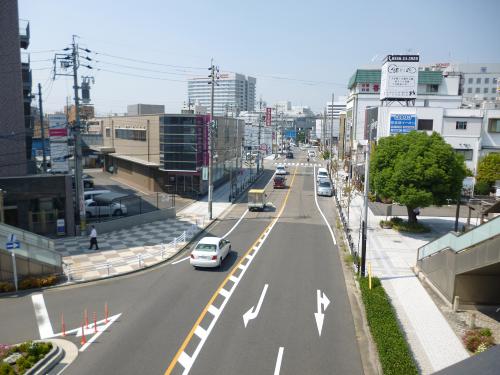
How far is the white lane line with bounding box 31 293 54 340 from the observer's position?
15.1m

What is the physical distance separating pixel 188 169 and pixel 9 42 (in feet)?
68.6

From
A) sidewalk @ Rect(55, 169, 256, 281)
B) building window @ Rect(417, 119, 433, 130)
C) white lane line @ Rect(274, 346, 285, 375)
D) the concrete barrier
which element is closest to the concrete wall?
the concrete barrier

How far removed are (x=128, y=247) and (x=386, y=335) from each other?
1792 cm

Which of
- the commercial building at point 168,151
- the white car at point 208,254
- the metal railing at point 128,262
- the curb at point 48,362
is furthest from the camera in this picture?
the commercial building at point 168,151

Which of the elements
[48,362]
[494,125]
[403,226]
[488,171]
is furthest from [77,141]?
[494,125]

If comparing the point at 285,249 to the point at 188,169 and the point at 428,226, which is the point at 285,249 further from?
the point at 188,169

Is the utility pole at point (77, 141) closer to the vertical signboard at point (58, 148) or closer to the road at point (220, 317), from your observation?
the vertical signboard at point (58, 148)

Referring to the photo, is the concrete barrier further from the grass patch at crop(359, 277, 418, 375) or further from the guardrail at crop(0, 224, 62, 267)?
the grass patch at crop(359, 277, 418, 375)

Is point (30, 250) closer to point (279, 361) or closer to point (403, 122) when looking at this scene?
point (279, 361)

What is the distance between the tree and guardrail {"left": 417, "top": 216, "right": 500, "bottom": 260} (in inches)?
312

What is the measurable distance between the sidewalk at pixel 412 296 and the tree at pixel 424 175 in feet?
10.2

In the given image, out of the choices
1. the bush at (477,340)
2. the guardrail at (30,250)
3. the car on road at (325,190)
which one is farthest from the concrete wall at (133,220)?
the bush at (477,340)

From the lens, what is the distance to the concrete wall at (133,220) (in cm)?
3053

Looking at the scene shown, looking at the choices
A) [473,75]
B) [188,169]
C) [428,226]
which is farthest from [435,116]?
[473,75]
